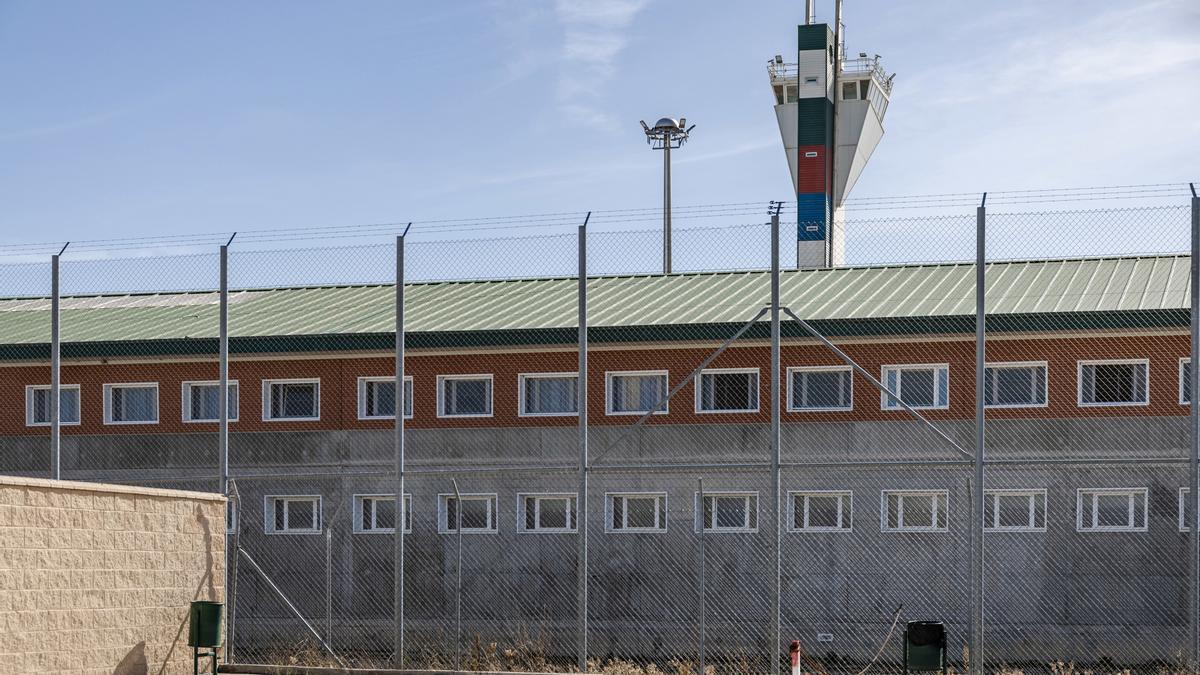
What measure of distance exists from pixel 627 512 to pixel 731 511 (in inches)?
76.1

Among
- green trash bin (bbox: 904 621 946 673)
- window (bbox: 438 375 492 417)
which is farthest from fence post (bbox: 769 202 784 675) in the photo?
window (bbox: 438 375 492 417)

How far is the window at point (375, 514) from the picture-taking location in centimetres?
3028

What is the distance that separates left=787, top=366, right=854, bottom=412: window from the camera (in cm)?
2908

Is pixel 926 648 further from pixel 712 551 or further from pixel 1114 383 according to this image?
pixel 1114 383

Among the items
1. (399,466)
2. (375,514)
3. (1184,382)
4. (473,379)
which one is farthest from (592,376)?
(399,466)

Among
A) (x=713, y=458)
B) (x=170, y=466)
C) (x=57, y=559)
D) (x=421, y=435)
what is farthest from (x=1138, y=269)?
(x=57, y=559)

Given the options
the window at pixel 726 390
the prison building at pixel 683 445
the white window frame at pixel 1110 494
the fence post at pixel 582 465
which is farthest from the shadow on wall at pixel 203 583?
the white window frame at pixel 1110 494

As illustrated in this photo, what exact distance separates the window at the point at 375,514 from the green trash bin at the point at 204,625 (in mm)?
11962

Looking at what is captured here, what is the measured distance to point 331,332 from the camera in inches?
1224

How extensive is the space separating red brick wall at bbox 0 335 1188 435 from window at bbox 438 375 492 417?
18 centimetres

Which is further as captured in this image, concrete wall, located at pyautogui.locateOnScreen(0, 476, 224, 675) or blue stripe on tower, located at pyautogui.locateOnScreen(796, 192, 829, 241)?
blue stripe on tower, located at pyautogui.locateOnScreen(796, 192, 829, 241)

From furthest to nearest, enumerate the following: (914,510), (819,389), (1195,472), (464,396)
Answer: (464,396) < (819,389) < (914,510) < (1195,472)

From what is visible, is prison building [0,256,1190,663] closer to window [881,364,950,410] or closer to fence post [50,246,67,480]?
window [881,364,950,410]

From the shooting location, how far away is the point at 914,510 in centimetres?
2769
